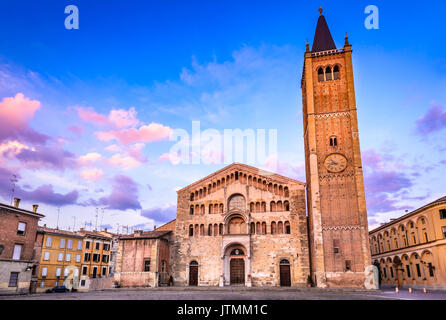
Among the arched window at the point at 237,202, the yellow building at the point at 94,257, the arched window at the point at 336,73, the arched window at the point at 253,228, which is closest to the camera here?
the arched window at the point at 253,228

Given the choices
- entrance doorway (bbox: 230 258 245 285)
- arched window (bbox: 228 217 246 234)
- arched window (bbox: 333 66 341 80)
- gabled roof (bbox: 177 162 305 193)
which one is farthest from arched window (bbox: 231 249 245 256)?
arched window (bbox: 333 66 341 80)

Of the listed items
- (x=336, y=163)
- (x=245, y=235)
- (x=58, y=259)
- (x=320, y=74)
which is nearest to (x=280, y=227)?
(x=245, y=235)

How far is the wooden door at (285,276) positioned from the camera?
36219 mm

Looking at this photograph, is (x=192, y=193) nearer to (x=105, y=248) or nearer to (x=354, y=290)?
(x=354, y=290)

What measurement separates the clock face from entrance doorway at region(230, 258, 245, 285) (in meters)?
14.7

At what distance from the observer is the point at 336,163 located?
1439 inches

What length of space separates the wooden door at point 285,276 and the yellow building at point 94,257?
31.0 metres

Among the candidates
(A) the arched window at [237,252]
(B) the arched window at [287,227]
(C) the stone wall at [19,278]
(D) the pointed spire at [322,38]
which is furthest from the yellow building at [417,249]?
(C) the stone wall at [19,278]

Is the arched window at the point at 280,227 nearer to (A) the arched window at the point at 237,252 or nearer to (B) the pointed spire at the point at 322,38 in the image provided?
(A) the arched window at the point at 237,252

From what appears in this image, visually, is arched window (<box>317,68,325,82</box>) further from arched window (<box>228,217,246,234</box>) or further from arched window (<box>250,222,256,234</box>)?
arched window (<box>228,217,246,234</box>)

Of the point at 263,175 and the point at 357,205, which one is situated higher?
the point at 263,175
